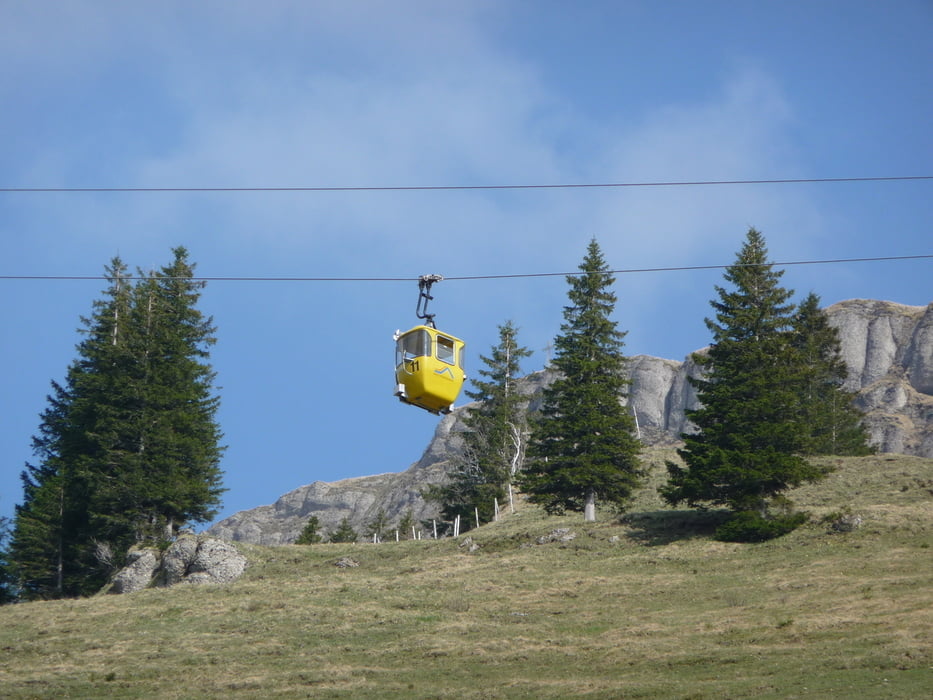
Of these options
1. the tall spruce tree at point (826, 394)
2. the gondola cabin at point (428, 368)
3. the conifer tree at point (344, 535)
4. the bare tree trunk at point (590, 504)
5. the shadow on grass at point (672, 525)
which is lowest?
the conifer tree at point (344, 535)

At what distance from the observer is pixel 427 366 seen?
2600 centimetres

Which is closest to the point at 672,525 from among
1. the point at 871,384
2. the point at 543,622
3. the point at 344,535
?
the point at 543,622

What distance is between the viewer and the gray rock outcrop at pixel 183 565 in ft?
161

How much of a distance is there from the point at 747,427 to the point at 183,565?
92.6ft

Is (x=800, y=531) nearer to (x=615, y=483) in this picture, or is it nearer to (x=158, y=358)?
(x=615, y=483)

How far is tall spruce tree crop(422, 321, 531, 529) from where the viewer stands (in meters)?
67.1

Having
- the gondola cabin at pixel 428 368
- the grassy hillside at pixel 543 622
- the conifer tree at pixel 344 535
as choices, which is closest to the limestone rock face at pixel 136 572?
the grassy hillside at pixel 543 622

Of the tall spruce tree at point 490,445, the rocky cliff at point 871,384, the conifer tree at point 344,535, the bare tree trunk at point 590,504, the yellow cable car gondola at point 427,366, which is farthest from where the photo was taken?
the rocky cliff at point 871,384

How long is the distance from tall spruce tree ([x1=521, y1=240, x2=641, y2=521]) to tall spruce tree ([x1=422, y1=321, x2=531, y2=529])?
33.0 feet

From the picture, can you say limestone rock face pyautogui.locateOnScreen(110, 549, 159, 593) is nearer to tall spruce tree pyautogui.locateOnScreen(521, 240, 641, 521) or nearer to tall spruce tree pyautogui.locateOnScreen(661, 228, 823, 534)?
tall spruce tree pyautogui.locateOnScreen(521, 240, 641, 521)

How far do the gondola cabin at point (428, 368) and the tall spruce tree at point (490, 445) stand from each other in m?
39.4

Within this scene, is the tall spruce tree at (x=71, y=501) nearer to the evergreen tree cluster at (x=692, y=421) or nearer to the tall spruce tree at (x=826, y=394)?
the evergreen tree cluster at (x=692, y=421)

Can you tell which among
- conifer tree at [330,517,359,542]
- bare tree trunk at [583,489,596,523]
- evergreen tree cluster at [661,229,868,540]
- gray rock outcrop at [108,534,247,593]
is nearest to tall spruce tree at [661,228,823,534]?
evergreen tree cluster at [661,229,868,540]

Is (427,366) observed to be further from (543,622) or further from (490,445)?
(490,445)
